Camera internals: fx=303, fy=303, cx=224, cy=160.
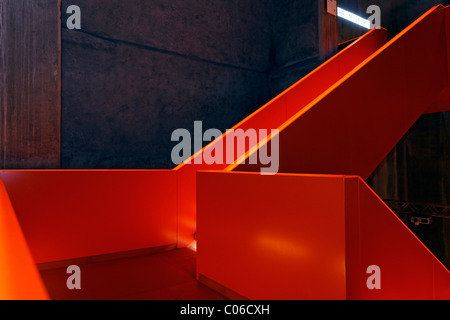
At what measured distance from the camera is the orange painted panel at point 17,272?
1.79 ft

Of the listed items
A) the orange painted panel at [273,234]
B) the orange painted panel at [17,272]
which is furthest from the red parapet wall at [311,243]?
the orange painted panel at [17,272]

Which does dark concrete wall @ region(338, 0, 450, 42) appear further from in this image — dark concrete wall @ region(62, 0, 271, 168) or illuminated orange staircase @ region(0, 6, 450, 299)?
illuminated orange staircase @ region(0, 6, 450, 299)

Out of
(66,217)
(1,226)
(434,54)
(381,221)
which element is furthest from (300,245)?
(434,54)

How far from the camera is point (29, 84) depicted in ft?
12.9

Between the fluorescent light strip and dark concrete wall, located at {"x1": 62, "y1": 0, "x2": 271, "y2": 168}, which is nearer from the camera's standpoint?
dark concrete wall, located at {"x1": 62, "y1": 0, "x2": 271, "y2": 168}

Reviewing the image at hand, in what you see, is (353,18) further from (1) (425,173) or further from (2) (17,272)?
(2) (17,272)

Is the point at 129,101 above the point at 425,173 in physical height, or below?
above

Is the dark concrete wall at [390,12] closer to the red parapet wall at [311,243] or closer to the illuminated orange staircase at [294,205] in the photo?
the illuminated orange staircase at [294,205]

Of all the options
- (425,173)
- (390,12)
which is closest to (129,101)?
(390,12)

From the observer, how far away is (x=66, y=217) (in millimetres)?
2695

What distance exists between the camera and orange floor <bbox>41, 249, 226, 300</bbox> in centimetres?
210

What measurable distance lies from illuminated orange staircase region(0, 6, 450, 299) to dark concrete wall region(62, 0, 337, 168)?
5.85ft

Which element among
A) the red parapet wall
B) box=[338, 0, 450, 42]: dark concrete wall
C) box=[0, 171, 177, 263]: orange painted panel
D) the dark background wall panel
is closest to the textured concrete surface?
box=[338, 0, 450, 42]: dark concrete wall

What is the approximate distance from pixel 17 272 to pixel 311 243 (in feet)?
4.46
